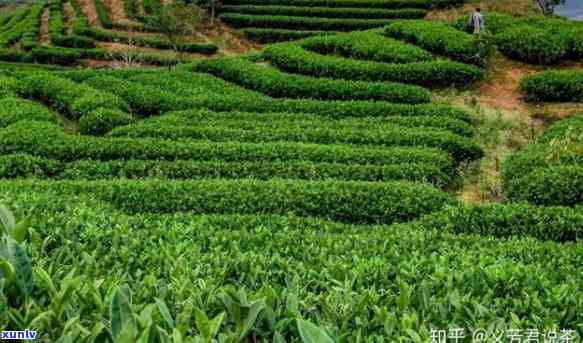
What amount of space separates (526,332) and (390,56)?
20873 millimetres

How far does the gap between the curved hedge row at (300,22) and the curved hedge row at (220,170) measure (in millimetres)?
24448

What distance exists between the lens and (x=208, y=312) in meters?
4.14

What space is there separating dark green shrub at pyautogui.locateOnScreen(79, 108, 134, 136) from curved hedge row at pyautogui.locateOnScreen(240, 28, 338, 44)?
21433mm

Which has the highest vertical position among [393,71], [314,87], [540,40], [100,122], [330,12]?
[330,12]

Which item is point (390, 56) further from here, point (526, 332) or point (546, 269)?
point (526, 332)

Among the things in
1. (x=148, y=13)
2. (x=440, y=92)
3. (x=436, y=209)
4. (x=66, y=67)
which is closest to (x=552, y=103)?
(x=440, y=92)

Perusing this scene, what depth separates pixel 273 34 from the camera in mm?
38281

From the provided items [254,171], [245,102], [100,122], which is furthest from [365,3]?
[254,171]

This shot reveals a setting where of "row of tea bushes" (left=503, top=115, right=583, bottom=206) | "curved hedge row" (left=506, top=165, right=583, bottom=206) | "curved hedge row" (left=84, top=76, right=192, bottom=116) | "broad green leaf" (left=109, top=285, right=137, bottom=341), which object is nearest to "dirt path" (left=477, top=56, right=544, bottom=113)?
"row of tea bushes" (left=503, top=115, right=583, bottom=206)

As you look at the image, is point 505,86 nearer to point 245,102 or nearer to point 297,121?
point 297,121

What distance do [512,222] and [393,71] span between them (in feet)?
42.4

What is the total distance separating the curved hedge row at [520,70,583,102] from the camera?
20250 mm

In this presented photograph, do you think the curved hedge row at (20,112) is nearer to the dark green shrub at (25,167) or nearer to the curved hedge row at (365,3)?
the dark green shrub at (25,167)

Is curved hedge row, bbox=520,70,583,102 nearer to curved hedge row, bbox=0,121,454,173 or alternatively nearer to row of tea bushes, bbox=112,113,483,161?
row of tea bushes, bbox=112,113,483,161
